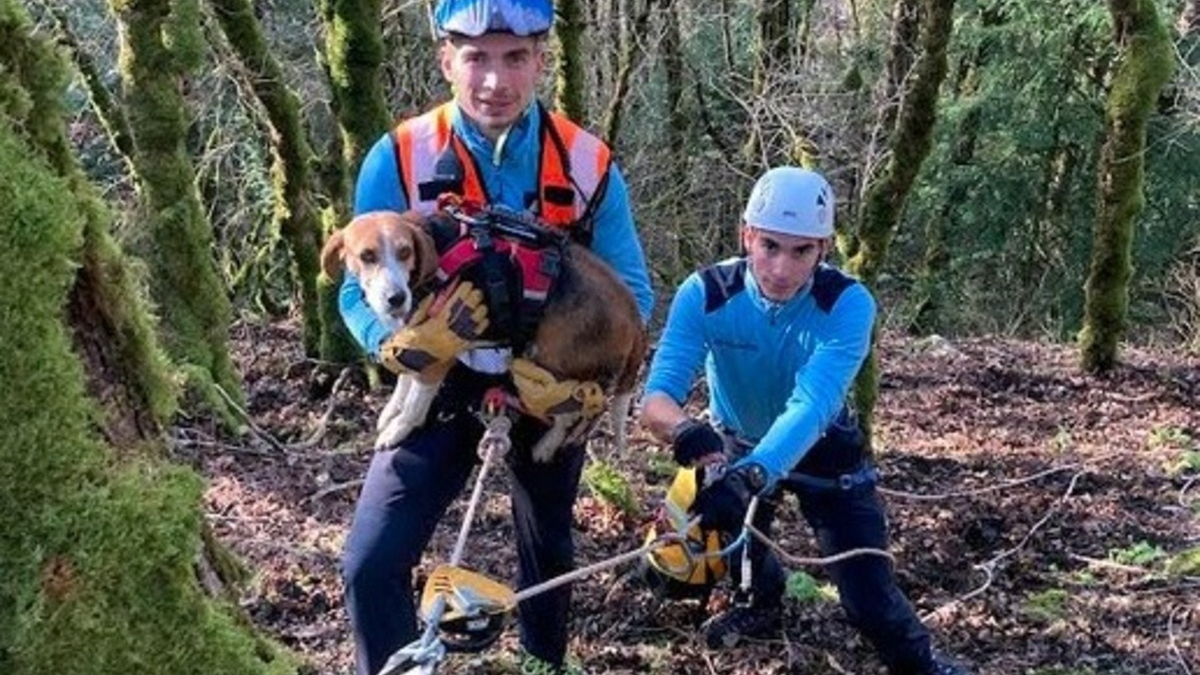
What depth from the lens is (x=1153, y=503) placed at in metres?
8.64

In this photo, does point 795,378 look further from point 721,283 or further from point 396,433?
point 396,433

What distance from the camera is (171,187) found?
9078 millimetres

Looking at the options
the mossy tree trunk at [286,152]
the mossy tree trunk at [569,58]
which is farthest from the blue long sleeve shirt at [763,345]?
the mossy tree trunk at [569,58]

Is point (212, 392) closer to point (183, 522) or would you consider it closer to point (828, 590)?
point (828, 590)

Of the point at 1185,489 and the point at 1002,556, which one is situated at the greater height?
the point at 1002,556

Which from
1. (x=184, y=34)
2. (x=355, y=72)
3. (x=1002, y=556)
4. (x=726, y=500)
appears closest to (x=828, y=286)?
(x=726, y=500)

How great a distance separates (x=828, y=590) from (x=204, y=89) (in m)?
11.1

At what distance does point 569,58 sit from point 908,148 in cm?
439

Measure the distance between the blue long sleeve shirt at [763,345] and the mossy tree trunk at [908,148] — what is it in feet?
11.3

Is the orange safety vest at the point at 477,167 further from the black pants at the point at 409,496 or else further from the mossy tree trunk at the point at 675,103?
the mossy tree trunk at the point at 675,103

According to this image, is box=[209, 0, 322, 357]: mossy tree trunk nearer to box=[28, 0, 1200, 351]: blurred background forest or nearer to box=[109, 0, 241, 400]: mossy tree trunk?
box=[109, 0, 241, 400]: mossy tree trunk

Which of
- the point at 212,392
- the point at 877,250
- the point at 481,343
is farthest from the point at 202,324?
the point at 481,343

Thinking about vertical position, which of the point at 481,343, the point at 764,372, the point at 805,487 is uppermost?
the point at 481,343

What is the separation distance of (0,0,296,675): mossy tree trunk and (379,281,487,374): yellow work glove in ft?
5.05
